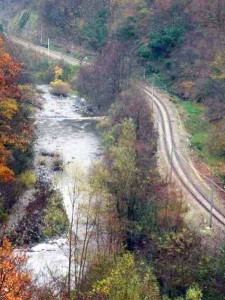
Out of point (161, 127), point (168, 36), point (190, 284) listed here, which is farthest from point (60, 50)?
point (190, 284)

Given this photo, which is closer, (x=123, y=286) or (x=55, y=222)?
(x=123, y=286)

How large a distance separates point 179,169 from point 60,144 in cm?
1682

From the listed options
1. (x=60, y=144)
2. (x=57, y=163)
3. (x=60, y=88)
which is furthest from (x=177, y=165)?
(x=60, y=88)

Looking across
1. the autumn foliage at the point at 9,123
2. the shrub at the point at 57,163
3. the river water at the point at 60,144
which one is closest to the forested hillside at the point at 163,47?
the river water at the point at 60,144

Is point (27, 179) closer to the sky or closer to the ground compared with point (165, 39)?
closer to the ground

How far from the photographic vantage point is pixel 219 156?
4853 centimetres

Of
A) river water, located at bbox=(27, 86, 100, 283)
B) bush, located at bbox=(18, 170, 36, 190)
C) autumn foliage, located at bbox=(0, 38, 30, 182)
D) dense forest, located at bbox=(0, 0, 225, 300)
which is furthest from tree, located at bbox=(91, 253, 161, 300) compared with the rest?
bush, located at bbox=(18, 170, 36, 190)

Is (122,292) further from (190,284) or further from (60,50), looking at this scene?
(60,50)

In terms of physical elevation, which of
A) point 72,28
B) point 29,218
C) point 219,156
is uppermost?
point 72,28

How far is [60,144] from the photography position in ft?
189

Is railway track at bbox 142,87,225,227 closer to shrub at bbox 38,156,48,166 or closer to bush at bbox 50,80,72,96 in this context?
shrub at bbox 38,156,48,166

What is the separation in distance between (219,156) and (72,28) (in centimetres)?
6052

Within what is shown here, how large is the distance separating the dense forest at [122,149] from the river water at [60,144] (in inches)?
41.6

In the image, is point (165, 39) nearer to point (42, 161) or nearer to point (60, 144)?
point (60, 144)
